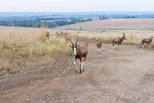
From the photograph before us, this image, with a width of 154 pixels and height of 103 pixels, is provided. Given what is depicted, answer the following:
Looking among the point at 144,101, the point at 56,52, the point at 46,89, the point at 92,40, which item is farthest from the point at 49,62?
the point at 92,40

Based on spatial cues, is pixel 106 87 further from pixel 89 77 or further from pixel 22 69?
pixel 22 69

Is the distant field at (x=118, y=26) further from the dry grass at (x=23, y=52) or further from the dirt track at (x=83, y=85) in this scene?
the dirt track at (x=83, y=85)

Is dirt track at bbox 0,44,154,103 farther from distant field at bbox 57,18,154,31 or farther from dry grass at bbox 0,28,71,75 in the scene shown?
distant field at bbox 57,18,154,31

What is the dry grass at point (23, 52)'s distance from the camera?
1264cm

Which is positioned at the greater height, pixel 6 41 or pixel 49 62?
pixel 6 41

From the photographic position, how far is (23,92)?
340 inches

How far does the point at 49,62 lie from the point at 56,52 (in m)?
2.89

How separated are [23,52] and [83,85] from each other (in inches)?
271

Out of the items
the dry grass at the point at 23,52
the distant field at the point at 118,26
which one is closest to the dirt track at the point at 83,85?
the dry grass at the point at 23,52

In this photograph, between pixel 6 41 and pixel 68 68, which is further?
pixel 6 41

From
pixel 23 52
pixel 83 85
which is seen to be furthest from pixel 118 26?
pixel 83 85

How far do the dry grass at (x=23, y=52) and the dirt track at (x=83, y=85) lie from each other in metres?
1.13

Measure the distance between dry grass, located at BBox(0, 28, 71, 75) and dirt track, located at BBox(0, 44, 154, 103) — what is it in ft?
3.70

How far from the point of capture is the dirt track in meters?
8.03
